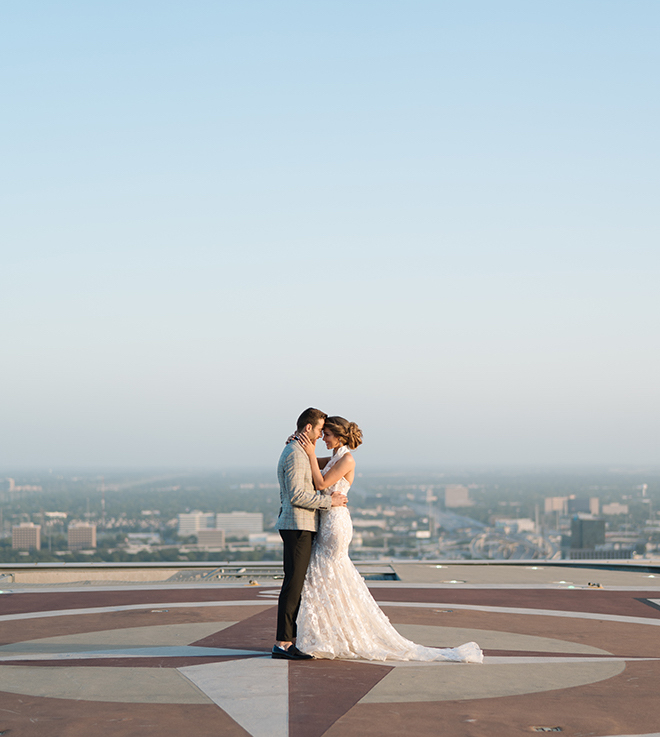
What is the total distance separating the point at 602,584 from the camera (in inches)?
555

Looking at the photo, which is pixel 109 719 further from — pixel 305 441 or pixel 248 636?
pixel 248 636

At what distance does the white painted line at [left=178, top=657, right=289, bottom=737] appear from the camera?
216 inches

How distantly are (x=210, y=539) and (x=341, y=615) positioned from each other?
50.9 metres

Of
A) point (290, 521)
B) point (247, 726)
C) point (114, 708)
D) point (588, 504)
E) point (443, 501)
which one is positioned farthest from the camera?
point (443, 501)

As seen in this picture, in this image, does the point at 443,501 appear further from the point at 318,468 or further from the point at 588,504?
the point at 318,468

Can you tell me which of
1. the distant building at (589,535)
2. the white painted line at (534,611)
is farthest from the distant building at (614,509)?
the white painted line at (534,611)

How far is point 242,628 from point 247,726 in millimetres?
3960

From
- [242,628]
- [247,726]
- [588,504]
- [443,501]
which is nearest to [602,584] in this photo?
[242,628]

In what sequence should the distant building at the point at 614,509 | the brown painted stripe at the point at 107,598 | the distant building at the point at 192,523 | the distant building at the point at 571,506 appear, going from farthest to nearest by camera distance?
the distant building at the point at 571,506 → the distant building at the point at 614,509 → the distant building at the point at 192,523 → the brown painted stripe at the point at 107,598

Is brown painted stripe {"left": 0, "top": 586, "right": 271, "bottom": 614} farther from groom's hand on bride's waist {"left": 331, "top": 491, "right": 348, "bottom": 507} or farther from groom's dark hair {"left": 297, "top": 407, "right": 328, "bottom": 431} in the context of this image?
groom's dark hair {"left": 297, "top": 407, "right": 328, "bottom": 431}

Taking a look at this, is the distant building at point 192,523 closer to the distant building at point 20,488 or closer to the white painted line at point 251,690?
the distant building at point 20,488

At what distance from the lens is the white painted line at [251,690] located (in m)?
5.49

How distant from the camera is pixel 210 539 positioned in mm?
56969

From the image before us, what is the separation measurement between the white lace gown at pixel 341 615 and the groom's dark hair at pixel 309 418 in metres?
0.42
